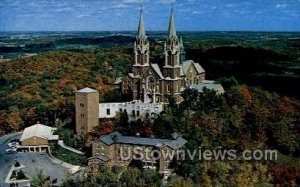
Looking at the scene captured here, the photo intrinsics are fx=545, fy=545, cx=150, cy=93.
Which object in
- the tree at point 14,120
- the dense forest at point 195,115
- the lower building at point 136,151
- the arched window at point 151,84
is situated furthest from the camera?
the arched window at point 151,84

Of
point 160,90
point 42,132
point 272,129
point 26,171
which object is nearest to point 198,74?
point 160,90

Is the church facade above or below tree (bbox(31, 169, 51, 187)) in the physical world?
above

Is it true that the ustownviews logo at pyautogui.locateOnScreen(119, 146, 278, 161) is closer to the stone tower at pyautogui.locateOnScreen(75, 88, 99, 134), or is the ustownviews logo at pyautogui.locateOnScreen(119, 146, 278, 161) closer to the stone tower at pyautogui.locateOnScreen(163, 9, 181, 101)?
the stone tower at pyautogui.locateOnScreen(75, 88, 99, 134)

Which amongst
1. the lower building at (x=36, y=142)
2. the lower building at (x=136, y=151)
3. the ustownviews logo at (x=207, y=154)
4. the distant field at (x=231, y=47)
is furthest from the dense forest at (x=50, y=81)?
the ustownviews logo at (x=207, y=154)

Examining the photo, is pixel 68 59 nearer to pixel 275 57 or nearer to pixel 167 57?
pixel 167 57

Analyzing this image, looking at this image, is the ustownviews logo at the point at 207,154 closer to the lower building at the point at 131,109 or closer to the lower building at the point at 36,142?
the lower building at the point at 131,109

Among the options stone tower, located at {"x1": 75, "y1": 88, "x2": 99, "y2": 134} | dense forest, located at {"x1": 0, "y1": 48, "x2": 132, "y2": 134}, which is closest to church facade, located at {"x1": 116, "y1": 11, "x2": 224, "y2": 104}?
dense forest, located at {"x1": 0, "y1": 48, "x2": 132, "y2": 134}

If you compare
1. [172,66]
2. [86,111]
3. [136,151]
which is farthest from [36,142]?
[172,66]
